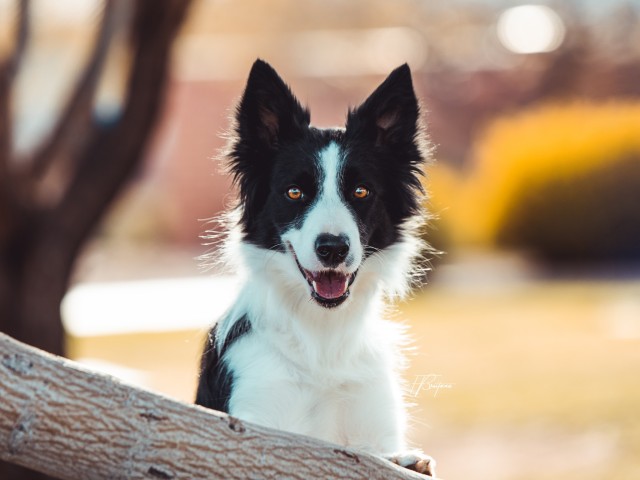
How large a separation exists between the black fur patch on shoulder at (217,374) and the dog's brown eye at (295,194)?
0.52 metres

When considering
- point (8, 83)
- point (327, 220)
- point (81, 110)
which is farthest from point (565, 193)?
point (327, 220)

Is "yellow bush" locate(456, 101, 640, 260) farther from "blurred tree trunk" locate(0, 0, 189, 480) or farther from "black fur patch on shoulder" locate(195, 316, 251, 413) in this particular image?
"black fur patch on shoulder" locate(195, 316, 251, 413)

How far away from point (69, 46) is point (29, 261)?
22.5 meters

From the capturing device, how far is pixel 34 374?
2.98m

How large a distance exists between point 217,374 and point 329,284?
59 cm

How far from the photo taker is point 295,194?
4.23 metres

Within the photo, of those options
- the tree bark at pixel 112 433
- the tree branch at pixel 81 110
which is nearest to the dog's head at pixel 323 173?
the tree bark at pixel 112 433

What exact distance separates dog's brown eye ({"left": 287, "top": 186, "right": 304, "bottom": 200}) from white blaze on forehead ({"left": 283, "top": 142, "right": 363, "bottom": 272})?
73 mm

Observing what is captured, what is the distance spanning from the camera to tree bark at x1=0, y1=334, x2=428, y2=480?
2965 mm

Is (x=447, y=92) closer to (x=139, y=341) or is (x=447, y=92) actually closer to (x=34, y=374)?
(x=139, y=341)

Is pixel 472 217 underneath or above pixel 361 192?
above

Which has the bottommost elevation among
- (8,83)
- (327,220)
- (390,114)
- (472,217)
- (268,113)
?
(327,220)
